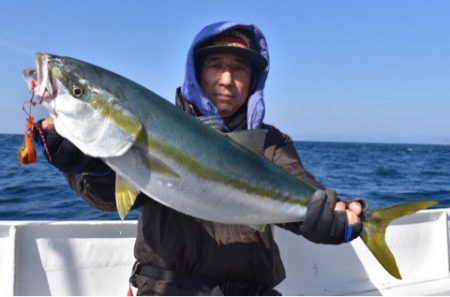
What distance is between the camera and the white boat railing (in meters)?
4.39

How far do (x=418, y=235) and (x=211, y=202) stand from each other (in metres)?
4.57

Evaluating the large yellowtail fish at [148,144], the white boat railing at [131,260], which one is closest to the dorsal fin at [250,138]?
the large yellowtail fish at [148,144]

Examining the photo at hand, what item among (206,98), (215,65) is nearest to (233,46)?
(215,65)

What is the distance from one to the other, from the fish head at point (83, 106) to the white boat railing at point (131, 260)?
2420 mm

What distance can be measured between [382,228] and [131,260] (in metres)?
2.74

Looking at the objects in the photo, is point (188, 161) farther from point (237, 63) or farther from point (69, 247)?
point (69, 247)

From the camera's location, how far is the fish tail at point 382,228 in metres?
3.22

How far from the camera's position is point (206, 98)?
3494mm

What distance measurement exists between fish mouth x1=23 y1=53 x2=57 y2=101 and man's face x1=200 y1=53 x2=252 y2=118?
1.47 metres

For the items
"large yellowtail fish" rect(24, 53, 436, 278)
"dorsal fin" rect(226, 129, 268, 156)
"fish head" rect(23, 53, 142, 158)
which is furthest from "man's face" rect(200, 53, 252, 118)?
"fish head" rect(23, 53, 142, 158)

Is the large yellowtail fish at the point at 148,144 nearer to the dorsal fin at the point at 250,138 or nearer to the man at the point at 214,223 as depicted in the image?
the dorsal fin at the point at 250,138

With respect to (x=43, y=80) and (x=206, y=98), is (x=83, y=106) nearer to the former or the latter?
(x=43, y=80)

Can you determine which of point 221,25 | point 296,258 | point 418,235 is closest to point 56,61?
point 221,25

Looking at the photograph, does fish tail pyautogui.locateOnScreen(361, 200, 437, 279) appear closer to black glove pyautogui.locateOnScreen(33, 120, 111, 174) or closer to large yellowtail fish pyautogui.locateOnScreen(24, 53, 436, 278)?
large yellowtail fish pyautogui.locateOnScreen(24, 53, 436, 278)
